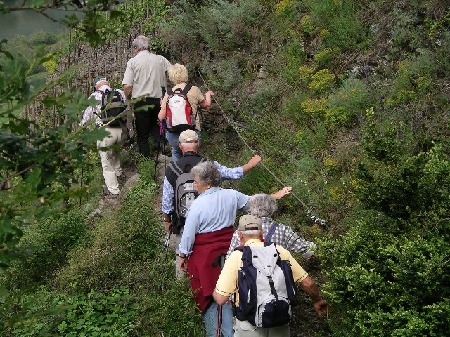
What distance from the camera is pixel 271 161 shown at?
7613mm

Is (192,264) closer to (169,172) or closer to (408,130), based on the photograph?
(169,172)

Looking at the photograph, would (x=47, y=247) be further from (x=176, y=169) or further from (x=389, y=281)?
(x=389, y=281)

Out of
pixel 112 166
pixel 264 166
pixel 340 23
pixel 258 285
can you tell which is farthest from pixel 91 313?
pixel 340 23

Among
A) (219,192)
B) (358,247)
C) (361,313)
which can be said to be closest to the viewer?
(361,313)

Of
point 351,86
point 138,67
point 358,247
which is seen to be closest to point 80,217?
point 138,67

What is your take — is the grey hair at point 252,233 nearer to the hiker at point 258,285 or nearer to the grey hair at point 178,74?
the hiker at point 258,285

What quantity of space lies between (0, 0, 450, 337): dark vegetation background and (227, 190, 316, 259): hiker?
0.40m

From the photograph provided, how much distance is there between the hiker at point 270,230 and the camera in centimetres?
469

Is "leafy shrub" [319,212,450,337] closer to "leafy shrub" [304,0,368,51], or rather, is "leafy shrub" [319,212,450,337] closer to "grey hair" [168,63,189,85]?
"grey hair" [168,63,189,85]

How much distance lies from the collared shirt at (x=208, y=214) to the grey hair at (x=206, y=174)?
2.7 inches

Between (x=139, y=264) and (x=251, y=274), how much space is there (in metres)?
2.54

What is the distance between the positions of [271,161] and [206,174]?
2.74 meters

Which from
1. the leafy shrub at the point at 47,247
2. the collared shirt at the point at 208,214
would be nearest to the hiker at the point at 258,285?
the collared shirt at the point at 208,214

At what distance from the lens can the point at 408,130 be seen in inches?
255
